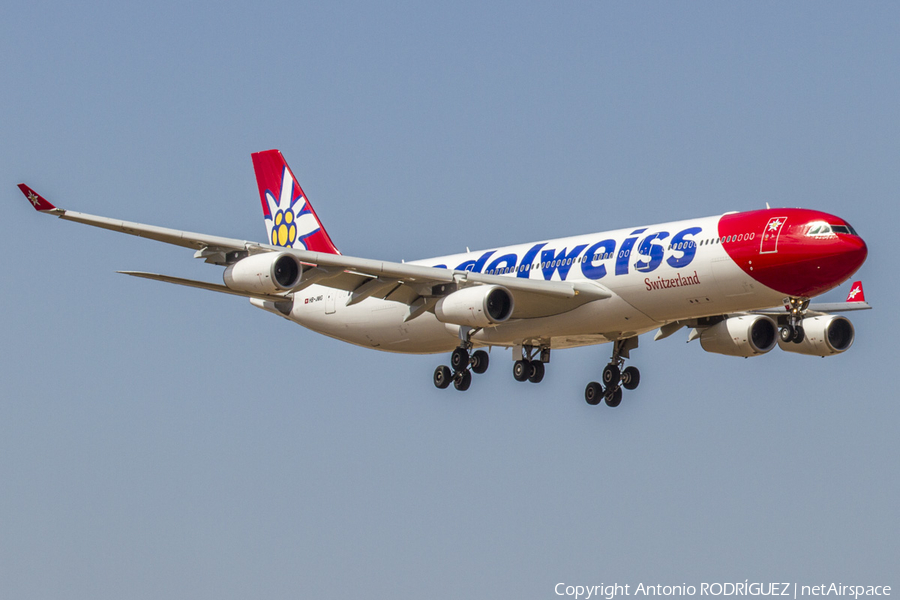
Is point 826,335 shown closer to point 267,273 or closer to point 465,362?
point 465,362

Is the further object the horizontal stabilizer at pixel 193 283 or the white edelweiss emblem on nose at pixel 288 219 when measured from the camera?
the white edelweiss emblem on nose at pixel 288 219

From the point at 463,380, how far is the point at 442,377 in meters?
1.06

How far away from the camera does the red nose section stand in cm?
4003

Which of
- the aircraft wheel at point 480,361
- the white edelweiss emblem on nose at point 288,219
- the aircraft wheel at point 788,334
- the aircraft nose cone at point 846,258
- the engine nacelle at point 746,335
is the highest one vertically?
the white edelweiss emblem on nose at point 288,219

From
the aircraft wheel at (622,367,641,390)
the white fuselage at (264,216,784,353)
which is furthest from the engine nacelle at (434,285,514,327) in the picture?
the aircraft wheel at (622,367,641,390)

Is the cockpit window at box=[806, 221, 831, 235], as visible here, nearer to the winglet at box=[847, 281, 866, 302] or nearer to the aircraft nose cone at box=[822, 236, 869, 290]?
the aircraft nose cone at box=[822, 236, 869, 290]

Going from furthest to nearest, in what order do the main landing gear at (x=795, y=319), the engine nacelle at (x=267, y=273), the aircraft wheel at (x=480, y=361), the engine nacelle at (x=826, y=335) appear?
the engine nacelle at (x=826, y=335) → the aircraft wheel at (x=480, y=361) → the main landing gear at (x=795, y=319) → the engine nacelle at (x=267, y=273)

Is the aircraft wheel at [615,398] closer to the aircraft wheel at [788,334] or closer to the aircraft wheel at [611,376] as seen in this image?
the aircraft wheel at [611,376]

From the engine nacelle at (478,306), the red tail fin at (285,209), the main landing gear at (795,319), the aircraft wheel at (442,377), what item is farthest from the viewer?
the red tail fin at (285,209)

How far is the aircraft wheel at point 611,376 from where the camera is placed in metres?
49.6

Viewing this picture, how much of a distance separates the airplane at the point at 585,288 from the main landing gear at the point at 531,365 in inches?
1.9

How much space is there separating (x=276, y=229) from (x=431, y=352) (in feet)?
36.2

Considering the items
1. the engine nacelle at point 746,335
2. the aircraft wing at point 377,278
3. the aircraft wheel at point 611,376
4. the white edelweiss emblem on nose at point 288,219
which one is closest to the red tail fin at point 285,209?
the white edelweiss emblem on nose at point 288,219

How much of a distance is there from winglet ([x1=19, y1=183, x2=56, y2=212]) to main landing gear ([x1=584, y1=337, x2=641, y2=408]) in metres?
20.5
